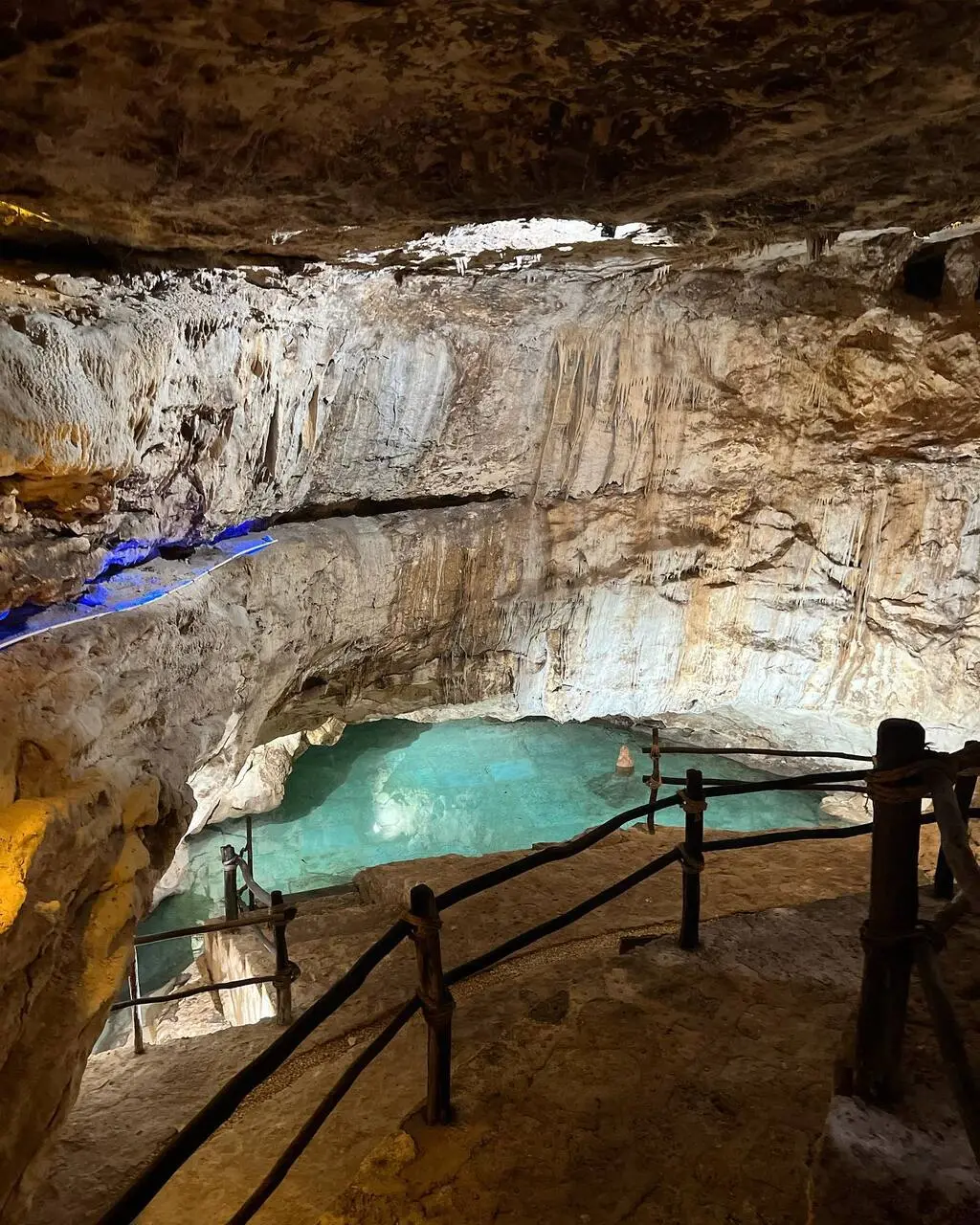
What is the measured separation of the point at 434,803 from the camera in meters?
12.9

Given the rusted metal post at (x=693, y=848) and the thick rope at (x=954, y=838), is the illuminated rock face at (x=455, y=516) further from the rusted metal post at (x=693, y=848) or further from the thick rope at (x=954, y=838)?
the thick rope at (x=954, y=838)

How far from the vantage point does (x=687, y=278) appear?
7914 mm

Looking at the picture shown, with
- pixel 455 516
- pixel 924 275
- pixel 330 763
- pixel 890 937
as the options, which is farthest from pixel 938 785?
pixel 330 763

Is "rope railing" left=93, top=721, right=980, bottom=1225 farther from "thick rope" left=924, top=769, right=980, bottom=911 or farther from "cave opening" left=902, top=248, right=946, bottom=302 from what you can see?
"cave opening" left=902, top=248, right=946, bottom=302

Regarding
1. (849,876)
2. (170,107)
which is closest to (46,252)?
(170,107)

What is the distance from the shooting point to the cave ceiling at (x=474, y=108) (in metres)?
2.13

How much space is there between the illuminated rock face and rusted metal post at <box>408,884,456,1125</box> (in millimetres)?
1955

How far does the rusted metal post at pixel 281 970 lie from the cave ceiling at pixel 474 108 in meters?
3.44

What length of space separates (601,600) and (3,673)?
22.6ft

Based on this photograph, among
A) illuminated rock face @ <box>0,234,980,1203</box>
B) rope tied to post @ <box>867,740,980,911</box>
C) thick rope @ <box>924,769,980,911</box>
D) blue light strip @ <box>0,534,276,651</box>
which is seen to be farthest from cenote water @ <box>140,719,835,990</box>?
thick rope @ <box>924,769,980,911</box>

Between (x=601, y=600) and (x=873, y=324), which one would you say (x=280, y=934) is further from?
(x=873, y=324)

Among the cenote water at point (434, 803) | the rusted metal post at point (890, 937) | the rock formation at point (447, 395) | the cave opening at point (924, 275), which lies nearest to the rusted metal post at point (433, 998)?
the rusted metal post at point (890, 937)

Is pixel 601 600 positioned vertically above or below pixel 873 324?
below

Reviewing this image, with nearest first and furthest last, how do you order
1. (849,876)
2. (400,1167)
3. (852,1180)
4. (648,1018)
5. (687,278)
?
(852,1180) → (400,1167) → (648,1018) → (849,876) → (687,278)
